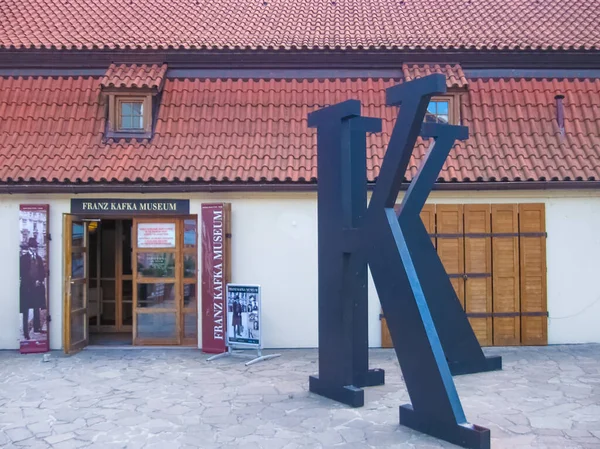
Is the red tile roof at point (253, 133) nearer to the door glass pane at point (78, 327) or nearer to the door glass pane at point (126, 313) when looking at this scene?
the door glass pane at point (78, 327)

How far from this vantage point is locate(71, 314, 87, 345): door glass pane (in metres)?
9.64

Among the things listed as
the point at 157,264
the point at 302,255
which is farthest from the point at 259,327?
the point at 157,264

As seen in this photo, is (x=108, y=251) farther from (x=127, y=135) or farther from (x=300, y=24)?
(x=300, y=24)

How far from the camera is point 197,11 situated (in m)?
13.8

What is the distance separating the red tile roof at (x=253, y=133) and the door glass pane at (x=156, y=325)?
2.31m

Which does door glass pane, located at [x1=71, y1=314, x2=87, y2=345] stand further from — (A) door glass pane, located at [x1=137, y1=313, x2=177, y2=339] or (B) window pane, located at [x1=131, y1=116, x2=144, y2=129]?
(B) window pane, located at [x1=131, y1=116, x2=144, y2=129]

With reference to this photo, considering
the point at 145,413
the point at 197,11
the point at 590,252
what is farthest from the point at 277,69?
the point at 145,413

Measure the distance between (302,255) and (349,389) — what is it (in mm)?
3538

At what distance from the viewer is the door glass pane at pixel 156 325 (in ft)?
33.3

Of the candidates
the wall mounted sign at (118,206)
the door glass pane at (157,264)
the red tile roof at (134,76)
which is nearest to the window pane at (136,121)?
the red tile roof at (134,76)

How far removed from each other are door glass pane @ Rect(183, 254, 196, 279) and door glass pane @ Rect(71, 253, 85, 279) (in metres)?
1.69

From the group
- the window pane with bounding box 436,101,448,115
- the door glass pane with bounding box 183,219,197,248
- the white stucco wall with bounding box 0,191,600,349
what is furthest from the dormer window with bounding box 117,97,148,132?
the window pane with bounding box 436,101,448,115

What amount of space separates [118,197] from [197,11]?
233 inches

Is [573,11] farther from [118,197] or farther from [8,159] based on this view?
[8,159]
